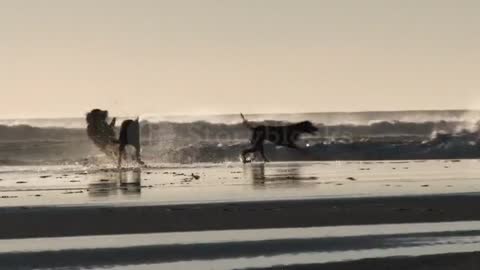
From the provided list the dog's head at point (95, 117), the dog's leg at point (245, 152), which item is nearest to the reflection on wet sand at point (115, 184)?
the dog's head at point (95, 117)

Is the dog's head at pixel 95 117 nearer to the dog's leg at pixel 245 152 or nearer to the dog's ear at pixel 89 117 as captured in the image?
the dog's ear at pixel 89 117

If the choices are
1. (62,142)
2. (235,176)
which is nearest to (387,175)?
(235,176)

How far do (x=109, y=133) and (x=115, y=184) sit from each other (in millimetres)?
9687

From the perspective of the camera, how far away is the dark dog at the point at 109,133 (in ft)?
83.0

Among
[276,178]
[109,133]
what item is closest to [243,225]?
[276,178]

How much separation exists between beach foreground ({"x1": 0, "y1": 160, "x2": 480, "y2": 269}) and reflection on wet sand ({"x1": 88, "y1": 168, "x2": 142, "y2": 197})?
1.8 inches

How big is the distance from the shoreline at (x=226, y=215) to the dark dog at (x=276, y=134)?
51.1 feet

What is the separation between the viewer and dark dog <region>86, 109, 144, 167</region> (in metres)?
25.3

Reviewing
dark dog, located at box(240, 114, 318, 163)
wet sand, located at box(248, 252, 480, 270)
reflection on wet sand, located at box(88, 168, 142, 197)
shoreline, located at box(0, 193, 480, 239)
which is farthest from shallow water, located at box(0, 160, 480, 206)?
dark dog, located at box(240, 114, 318, 163)

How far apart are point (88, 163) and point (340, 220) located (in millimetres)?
18711

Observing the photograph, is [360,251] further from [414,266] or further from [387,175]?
[387,175]

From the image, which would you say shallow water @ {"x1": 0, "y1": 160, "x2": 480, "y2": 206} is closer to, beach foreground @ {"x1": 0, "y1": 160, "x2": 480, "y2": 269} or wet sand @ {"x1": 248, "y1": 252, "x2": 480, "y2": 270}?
beach foreground @ {"x1": 0, "y1": 160, "x2": 480, "y2": 269}

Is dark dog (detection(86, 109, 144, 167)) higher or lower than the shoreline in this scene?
higher

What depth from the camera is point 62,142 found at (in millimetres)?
38750
